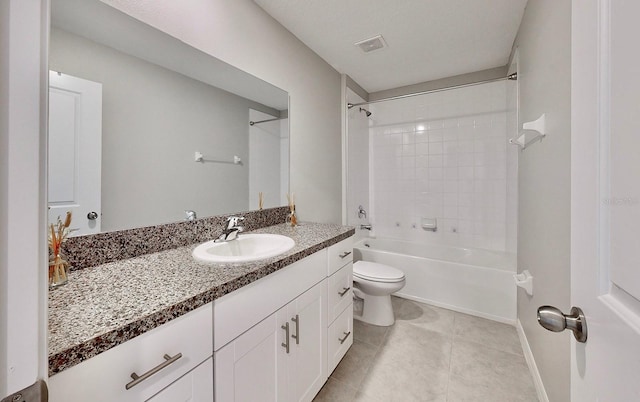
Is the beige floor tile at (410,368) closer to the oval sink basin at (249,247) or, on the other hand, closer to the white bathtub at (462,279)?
the white bathtub at (462,279)

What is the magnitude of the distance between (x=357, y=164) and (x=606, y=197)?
2.76 m

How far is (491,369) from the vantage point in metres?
1.64

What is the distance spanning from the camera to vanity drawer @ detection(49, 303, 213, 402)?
52 cm

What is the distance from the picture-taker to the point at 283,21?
1.83 metres

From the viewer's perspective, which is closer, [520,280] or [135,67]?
[135,67]

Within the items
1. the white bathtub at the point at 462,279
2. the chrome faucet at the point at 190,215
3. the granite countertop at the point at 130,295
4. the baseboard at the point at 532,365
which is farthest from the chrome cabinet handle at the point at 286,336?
the white bathtub at the point at 462,279

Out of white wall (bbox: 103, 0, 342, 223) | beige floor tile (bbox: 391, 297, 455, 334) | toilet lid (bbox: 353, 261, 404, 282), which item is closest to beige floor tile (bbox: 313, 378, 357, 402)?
toilet lid (bbox: 353, 261, 404, 282)

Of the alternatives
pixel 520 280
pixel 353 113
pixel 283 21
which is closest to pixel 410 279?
pixel 520 280

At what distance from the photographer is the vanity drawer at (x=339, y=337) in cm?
146

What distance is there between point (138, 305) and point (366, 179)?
9.80ft

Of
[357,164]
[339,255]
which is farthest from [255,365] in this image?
[357,164]

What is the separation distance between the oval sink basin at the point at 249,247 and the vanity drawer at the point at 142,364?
0.33 meters

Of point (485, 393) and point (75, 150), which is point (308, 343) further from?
point (75, 150)

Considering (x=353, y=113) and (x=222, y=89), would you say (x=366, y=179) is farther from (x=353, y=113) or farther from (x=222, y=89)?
(x=222, y=89)
